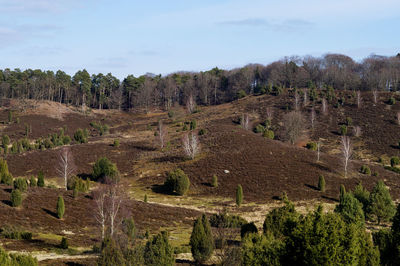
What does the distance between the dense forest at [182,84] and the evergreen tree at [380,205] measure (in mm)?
81550

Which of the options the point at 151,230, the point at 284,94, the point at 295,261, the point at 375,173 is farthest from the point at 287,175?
the point at 284,94

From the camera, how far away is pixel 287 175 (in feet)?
174

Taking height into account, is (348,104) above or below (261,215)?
above

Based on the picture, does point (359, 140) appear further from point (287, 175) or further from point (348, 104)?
point (287, 175)

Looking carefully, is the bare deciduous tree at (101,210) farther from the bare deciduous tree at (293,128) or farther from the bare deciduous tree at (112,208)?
the bare deciduous tree at (293,128)

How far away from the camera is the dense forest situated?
12381 centimetres

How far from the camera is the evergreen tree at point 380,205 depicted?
129 feet

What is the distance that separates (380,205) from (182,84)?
11072cm

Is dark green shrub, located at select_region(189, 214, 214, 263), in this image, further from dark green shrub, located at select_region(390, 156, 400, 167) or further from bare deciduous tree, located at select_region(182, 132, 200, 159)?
dark green shrub, located at select_region(390, 156, 400, 167)

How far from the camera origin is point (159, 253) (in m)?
20.1

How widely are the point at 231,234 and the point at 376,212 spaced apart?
18.7 m

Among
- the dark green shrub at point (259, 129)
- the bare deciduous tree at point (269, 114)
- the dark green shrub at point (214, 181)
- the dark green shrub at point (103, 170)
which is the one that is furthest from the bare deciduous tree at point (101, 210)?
the bare deciduous tree at point (269, 114)

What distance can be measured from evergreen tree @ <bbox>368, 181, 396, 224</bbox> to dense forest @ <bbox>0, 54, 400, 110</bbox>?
81.5 metres

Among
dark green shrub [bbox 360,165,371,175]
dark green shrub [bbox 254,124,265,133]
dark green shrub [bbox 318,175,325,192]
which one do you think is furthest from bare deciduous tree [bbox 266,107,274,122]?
dark green shrub [bbox 318,175,325,192]
